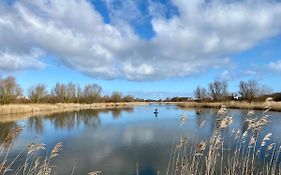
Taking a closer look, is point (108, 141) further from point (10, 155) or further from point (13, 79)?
point (13, 79)

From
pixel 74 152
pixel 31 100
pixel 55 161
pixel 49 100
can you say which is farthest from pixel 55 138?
pixel 49 100

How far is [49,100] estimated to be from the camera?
47.4m

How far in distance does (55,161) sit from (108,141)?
12.4ft

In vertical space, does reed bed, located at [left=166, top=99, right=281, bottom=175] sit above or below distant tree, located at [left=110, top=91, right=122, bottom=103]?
below

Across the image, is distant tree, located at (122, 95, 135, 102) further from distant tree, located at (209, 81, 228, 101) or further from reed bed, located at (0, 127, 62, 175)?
reed bed, located at (0, 127, 62, 175)

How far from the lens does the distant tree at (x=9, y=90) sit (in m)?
31.6

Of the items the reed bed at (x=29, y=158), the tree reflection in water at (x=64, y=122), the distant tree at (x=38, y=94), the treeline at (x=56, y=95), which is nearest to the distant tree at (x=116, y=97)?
the treeline at (x=56, y=95)

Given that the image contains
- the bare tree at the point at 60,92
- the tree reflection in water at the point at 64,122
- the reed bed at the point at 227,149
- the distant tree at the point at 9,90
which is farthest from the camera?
the bare tree at the point at 60,92

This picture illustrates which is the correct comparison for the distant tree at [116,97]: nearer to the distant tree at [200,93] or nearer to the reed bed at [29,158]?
the distant tree at [200,93]

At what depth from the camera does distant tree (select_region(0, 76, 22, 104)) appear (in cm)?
3162

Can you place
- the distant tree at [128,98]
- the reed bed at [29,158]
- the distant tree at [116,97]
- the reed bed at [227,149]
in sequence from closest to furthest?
1. the reed bed at [29,158]
2. the reed bed at [227,149]
3. the distant tree at [116,97]
4. the distant tree at [128,98]

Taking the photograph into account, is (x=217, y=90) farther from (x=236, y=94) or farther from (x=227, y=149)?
(x=227, y=149)

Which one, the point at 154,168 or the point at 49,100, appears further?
the point at 49,100

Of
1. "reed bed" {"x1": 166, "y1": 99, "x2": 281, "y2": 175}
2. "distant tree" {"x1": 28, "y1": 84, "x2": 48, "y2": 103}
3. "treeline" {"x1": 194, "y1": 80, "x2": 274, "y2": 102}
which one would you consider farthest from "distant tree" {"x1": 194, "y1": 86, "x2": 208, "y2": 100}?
"reed bed" {"x1": 166, "y1": 99, "x2": 281, "y2": 175}
